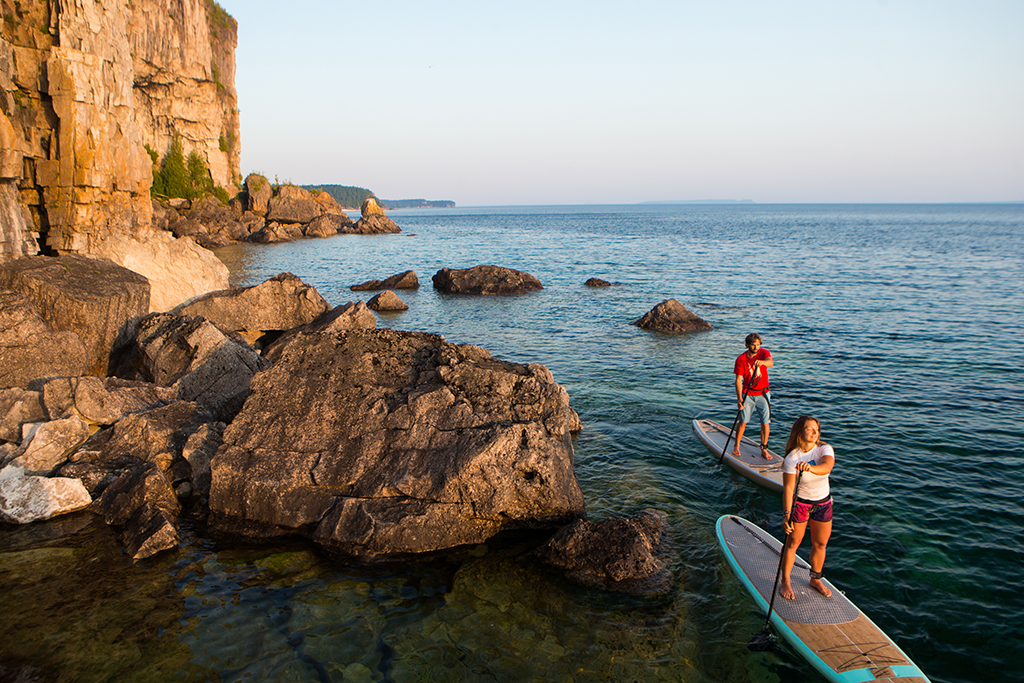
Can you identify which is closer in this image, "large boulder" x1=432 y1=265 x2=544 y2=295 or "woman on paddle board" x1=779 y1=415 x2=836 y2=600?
"woman on paddle board" x1=779 y1=415 x2=836 y2=600

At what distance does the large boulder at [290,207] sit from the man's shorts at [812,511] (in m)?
79.9

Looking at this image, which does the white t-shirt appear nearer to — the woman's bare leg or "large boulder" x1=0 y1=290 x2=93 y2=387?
the woman's bare leg

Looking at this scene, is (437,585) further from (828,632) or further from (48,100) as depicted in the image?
(48,100)

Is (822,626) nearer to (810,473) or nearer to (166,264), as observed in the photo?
(810,473)

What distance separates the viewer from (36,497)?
8344mm

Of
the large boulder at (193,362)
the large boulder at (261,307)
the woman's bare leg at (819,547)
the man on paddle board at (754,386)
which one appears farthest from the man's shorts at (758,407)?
the large boulder at (261,307)

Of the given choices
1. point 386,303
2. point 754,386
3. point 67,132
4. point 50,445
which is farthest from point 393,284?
point 754,386

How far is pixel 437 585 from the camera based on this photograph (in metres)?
7.36

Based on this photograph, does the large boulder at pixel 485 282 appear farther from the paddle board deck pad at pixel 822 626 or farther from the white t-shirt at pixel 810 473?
the white t-shirt at pixel 810 473

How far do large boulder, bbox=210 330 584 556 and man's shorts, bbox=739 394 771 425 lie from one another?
460 cm

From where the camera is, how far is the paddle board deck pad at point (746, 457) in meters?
10.5

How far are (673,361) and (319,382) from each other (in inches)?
493

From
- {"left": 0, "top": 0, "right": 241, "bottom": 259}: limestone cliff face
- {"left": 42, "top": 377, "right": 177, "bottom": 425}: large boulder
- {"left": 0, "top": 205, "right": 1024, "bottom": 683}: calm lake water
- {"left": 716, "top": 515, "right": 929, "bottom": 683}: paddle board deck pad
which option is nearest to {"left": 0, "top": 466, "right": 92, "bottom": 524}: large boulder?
{"left": 0, "top": 205, "right": 1024, "bottom": 683}: calm lake water

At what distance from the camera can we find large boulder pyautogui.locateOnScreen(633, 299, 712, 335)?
23.1 metres
